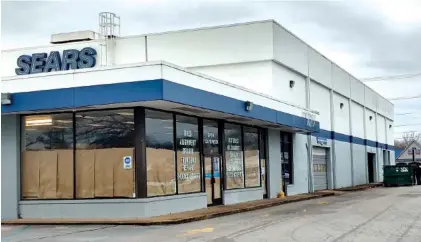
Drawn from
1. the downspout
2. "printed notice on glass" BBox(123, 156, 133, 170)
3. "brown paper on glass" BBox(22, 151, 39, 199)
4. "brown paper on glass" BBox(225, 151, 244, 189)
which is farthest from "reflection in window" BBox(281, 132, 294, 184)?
"brown paper on glass" BBox(22, 151, 39, 199)

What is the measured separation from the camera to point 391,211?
59.8ft

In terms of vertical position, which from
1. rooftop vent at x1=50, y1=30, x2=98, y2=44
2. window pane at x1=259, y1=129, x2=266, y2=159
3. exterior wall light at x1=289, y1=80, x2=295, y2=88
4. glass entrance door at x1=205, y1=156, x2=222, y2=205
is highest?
rooftop vent at x1=50, y1=30, x2=98, y2=44

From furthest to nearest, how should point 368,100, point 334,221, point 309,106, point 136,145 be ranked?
point 368,100
point 309,106
point 136,145
point 334,221

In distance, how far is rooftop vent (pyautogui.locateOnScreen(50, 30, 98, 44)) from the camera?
101 feet

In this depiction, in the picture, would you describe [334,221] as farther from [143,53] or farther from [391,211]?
[143,53]

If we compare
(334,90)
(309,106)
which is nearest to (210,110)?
(309,106)

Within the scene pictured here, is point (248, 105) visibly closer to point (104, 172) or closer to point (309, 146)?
point (104, 172)

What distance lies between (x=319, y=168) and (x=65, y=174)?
21.3m

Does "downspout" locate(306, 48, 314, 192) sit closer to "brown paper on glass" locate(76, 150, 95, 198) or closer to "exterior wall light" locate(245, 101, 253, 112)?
"exterior wall light" locate(245, 101, 253, 112)

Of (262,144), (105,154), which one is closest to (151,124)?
(105,154)

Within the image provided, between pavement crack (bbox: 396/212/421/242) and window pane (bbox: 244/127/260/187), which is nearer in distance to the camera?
pavement crack (bbox: 396/212/421/242)

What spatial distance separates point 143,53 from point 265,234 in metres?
18.9

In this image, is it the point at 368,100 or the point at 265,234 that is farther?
the point at 368,100

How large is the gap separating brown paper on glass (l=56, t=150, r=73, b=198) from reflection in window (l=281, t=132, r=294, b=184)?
45.6ft
